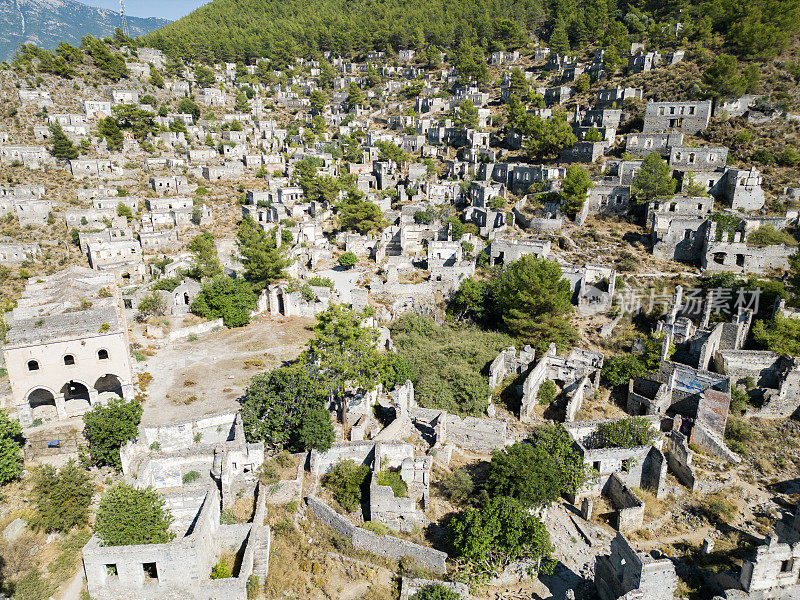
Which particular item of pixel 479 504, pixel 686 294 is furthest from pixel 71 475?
pixel 686 294

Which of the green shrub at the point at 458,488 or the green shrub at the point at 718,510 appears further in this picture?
the green shrub at the point at 718,510

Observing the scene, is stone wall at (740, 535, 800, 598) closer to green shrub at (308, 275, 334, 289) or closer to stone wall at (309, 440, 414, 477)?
stone wall at (309, 440, 414, 477)

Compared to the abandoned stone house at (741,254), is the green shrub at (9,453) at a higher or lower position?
lower

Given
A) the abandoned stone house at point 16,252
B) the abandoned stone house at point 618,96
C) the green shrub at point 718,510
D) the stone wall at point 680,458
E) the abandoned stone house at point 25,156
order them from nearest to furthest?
the green shrub at point 718,510
the stone wall at point 680,458
the abandoned stone house at point 16,252
the abandoned stone house at point 25,156
the abandoned stone house at point 618,96

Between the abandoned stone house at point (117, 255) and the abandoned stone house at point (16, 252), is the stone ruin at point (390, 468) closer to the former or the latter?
the abandoned stone house at point (117, 255)

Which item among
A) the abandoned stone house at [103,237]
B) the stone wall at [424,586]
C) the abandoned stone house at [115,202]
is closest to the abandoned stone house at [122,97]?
the abandoned stone house at [115,202]

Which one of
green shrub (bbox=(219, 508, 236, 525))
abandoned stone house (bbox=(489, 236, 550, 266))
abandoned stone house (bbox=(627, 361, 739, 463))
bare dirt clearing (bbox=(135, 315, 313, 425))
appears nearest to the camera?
green shrub (bbox=(219, 508, 236, 525))

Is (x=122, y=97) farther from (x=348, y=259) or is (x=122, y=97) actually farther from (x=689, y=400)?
(x=689, y=400)

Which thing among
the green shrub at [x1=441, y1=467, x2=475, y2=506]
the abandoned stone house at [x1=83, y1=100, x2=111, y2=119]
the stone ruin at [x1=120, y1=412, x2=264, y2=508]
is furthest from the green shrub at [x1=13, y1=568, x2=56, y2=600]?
the abandoned stone house at [x1=83, y1=100, x2=111, y2=119]
